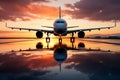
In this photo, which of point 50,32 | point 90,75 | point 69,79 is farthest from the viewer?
point 50,32

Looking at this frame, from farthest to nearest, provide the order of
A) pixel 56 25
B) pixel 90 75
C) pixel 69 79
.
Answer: pixel 56 25, pixel 90 75, pixel 69 79

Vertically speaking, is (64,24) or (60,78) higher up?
(64,24)

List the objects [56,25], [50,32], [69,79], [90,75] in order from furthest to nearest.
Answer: [50,32] < [56,25] < [90,75] < [69,79]

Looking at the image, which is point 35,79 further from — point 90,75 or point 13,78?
point 90,75

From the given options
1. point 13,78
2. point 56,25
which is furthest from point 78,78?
point 56,25

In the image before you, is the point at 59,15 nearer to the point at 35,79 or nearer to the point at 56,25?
the point at 56,25

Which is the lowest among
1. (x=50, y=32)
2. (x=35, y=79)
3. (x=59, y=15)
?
(x=35, y=79)

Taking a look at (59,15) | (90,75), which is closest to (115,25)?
(59,15)

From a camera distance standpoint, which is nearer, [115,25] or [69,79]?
[69,79]

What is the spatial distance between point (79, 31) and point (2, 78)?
35.3m

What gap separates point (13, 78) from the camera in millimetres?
10297

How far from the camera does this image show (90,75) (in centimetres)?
1081

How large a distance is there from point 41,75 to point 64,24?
1120 inches

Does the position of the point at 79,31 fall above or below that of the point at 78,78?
above
